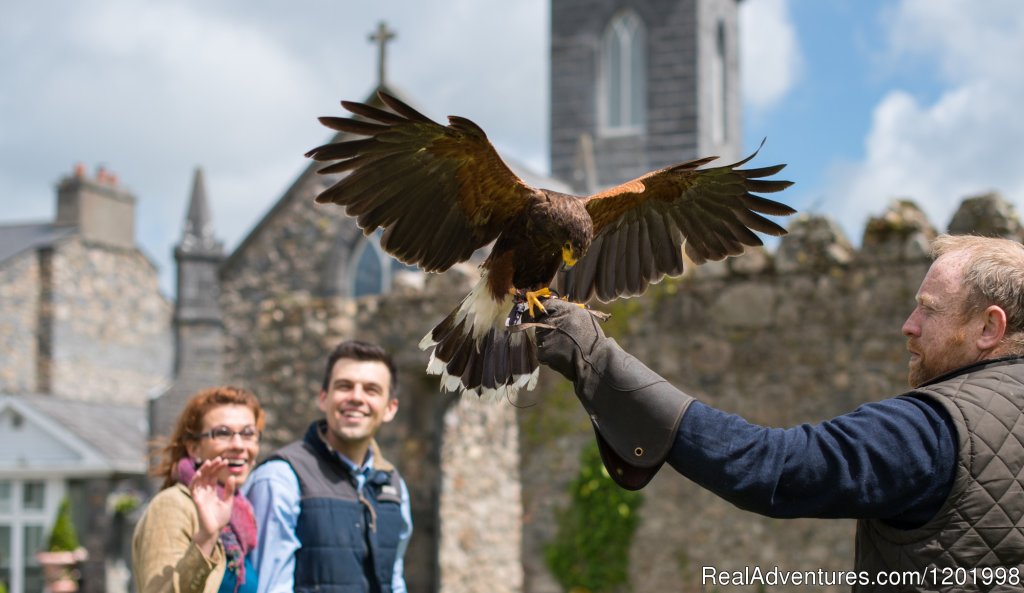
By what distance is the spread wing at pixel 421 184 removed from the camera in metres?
2.81

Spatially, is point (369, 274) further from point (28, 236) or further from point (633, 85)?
point (28, 236)

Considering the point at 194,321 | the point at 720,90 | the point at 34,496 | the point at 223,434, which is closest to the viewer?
the point at 223,434

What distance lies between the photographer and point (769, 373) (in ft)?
22.4

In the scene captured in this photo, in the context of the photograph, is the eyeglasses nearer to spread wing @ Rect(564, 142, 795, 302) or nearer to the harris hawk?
the harris hawk

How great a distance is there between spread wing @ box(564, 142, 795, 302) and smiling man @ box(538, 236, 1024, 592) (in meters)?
1.21

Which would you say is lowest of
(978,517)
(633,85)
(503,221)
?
(978,517)

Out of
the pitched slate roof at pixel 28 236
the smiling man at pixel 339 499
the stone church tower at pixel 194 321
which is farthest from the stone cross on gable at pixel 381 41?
the pitched slate roof at pixel 28 236

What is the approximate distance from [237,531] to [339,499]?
36cm

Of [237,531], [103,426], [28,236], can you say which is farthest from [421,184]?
[28,236]

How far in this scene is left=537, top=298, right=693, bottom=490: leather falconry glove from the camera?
6.34 ft

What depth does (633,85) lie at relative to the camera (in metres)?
22.1

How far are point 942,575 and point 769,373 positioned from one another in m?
5.01

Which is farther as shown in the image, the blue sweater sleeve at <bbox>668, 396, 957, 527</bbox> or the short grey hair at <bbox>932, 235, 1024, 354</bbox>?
the short grey hair at <bbox>932, 235, 1024, 354</bbox>

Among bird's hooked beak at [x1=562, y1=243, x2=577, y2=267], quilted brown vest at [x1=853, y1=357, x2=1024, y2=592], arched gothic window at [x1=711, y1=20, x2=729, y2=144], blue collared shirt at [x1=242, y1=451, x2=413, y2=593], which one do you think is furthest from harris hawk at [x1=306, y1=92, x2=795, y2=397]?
arched gothic window at [x1=711, y1=20, x2=729, y2=144]
